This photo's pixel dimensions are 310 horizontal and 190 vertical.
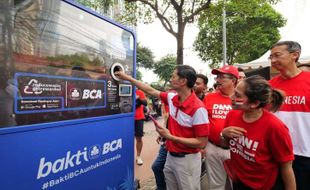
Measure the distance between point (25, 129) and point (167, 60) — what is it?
41.9m

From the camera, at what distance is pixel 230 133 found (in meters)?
2.30

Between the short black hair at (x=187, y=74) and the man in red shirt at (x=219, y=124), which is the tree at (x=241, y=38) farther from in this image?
the short black hair at (x=187, y=74)

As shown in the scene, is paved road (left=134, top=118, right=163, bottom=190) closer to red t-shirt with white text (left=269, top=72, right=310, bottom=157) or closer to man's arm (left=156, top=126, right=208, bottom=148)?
man's arm (left=156, top=126, right=208, bottom=148)

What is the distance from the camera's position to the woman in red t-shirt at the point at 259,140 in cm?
211

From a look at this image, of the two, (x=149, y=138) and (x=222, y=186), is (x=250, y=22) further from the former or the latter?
(x=222, y=186)

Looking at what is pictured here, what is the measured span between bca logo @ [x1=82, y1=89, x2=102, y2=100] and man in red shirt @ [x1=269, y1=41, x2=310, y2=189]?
1544mm

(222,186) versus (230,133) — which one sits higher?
(230,133)

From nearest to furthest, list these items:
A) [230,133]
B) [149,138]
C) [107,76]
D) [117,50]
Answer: [230,133], [107,76], [117,50], [149,138]

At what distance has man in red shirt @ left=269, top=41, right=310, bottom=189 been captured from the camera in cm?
270

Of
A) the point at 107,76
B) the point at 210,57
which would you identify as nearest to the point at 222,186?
the point at 107,76

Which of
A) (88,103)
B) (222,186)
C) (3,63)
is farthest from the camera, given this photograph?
(222,186)

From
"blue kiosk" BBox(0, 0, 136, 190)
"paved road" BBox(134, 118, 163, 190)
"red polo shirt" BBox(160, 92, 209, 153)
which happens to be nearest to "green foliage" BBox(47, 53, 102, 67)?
"blue kiosk" BBox(0, 0, 136, 190)

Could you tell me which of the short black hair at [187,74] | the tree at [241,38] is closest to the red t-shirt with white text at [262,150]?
the short black hair at [187,74]

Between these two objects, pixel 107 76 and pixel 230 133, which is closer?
pixel 230 133
